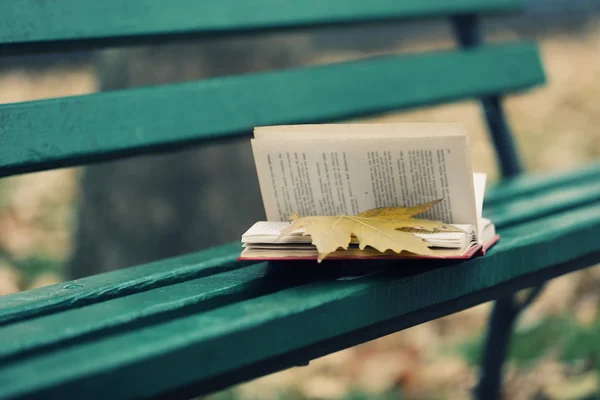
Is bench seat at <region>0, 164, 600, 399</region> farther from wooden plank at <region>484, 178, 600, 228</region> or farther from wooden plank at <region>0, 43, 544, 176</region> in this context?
wooden plank at <region>0, 43, 544, 176</region>

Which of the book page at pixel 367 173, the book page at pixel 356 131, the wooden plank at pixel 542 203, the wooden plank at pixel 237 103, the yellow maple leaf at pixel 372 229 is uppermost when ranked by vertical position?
the wooden plank at pixel 237 103

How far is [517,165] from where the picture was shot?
6.95ft

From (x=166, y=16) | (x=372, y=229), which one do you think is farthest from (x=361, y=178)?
(x=166, y=16)

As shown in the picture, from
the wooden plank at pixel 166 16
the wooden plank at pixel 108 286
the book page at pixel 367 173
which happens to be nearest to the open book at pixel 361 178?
the book page at pixel 367 173

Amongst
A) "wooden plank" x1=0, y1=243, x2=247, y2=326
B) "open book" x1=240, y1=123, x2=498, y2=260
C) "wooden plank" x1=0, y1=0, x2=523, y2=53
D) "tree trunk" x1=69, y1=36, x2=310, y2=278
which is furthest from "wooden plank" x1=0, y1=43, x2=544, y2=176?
"tree trunk" x1=69, y1=36, x2=310, y2=278

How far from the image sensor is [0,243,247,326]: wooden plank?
38.9 inches

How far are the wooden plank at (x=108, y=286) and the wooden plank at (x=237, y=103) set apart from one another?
0.30 metres

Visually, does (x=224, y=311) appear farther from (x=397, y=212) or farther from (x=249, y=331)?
(x=397, y=212)

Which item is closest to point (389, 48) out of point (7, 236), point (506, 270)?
point (7, 236)

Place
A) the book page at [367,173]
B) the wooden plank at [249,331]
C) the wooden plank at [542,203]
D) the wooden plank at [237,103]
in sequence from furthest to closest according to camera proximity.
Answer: the wooden plank at [542,203] < the wooden plank at [237,103] < the book page at [367,173] < the wooden plank at [249,331]

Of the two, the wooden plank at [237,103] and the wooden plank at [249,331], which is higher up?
the wooden plank at [237,103]

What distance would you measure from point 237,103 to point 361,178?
593 millimetres

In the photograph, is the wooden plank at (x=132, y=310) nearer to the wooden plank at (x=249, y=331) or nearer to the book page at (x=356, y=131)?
the wooden plank at (x=249, y=331)

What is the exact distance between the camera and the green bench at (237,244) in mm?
811
